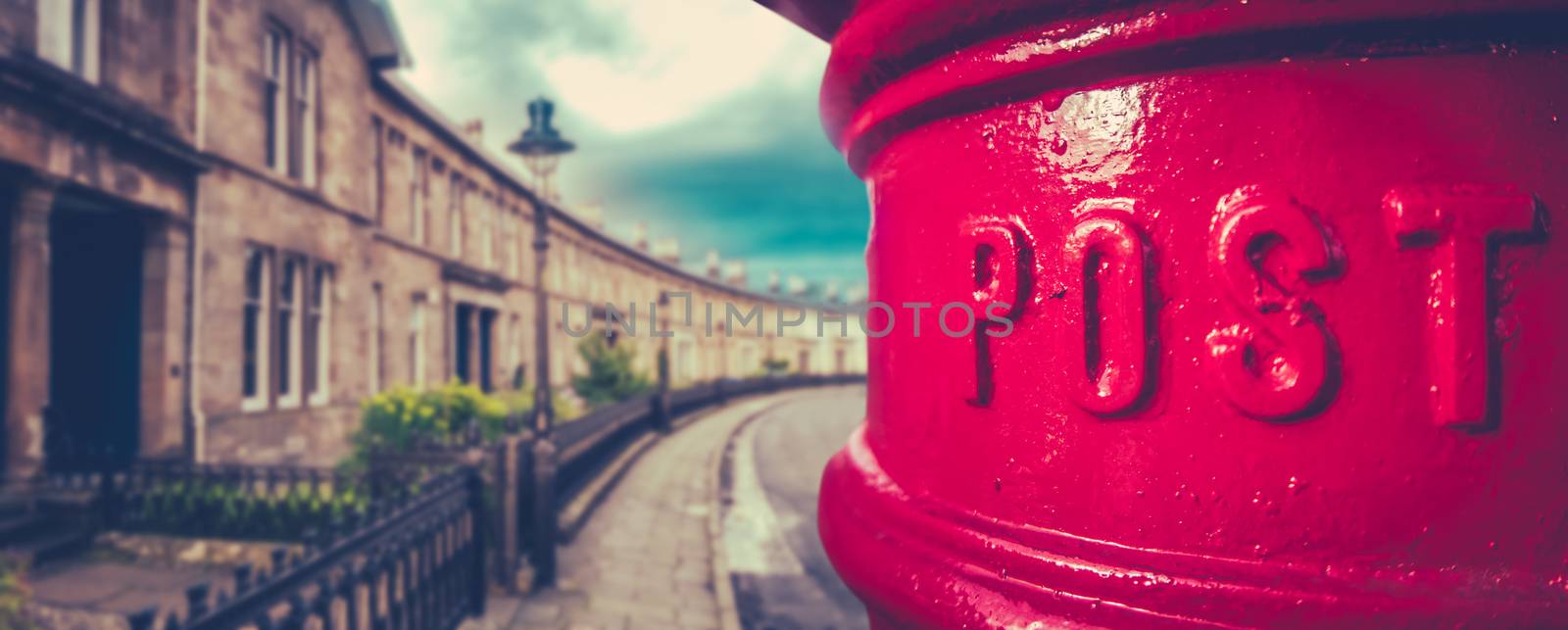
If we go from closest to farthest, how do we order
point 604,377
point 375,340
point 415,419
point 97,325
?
1. point 415,419
2. point 97,325
3. point 375,340
4. point 604,377

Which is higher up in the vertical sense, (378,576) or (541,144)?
(541,144)

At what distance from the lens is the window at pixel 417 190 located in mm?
16672

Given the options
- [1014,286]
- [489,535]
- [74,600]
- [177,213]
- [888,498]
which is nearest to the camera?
[1014,286]

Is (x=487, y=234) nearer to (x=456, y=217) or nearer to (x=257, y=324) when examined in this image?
(x=456, y=217)

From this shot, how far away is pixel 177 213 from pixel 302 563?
29.1 feet

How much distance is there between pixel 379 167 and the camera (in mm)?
15359

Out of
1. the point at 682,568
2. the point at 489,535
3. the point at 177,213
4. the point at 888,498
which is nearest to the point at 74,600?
the point at 489,535

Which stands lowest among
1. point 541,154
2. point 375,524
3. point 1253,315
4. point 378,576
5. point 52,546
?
point 52,546

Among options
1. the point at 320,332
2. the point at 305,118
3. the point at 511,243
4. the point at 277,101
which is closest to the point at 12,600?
the point at 320,332

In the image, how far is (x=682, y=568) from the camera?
6586mm

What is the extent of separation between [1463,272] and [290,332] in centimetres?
1389

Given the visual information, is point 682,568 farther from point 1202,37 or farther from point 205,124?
point 205,124

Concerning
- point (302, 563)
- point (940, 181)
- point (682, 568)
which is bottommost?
point (682, 568)

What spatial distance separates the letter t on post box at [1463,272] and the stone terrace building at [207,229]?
505 centimetres
